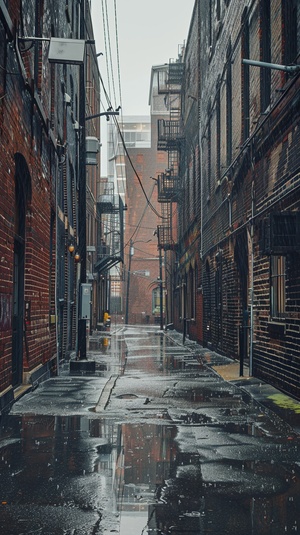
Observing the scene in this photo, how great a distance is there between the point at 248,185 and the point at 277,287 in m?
3.20

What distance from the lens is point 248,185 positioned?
13.6 metres

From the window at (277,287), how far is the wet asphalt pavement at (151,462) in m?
1.50

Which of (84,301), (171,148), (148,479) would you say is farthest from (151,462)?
(171,148)

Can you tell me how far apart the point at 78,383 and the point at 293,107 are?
6.18m

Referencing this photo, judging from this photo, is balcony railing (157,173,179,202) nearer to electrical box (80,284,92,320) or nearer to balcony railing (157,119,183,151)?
balcony railing (157,119,183,151)

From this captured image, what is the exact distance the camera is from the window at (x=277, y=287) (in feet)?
35.3

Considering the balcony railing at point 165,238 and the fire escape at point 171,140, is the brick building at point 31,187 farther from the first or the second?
the balcony railing at point 165,238

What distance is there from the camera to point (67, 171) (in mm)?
18297

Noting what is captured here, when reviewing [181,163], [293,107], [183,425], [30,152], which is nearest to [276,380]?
[183,425]

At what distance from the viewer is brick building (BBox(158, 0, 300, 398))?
983 cm

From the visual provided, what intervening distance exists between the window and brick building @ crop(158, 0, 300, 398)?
3cm

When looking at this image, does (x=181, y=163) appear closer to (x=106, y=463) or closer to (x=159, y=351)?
(x=159, y=351)

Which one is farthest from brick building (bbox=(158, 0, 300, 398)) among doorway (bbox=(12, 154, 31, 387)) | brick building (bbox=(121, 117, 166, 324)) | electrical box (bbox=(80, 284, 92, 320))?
brick building (bbox=(121, 117, 166, 324))

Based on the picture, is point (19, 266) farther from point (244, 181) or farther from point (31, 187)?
point (244, 181)
